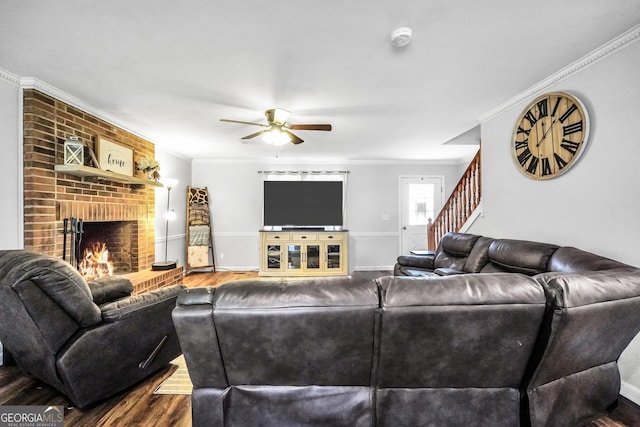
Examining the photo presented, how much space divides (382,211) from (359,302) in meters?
4.91

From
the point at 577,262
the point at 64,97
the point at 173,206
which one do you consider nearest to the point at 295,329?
the point at 577,262

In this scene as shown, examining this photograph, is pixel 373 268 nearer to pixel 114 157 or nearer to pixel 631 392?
pixel 631 392

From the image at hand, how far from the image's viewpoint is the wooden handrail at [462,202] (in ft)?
12.4

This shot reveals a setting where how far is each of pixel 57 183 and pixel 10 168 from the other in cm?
35

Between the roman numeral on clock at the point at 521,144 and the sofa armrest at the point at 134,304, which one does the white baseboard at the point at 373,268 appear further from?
A: the sofa armrest at the point at 134,304

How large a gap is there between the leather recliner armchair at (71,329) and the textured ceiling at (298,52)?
142cm

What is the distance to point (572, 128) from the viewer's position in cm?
221

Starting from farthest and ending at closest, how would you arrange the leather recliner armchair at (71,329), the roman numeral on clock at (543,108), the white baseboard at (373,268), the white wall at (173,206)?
the white baseboard at (373,268), the white wall at (173,206), the roman numeral on clock at (543,108), the leather recliner armchair at (71,329)

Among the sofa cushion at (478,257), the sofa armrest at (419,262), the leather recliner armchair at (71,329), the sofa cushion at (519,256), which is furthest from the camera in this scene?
the sofa armrest at (419,262)

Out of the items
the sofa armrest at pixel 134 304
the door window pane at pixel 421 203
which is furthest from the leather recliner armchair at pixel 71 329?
the door window pane at pixel 421 203

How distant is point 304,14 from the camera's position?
1566 millimetres

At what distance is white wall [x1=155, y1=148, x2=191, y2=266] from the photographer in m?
4.43

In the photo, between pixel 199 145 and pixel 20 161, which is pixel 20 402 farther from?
pixel 199 145

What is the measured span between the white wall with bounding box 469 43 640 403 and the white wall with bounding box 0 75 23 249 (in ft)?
15.1
